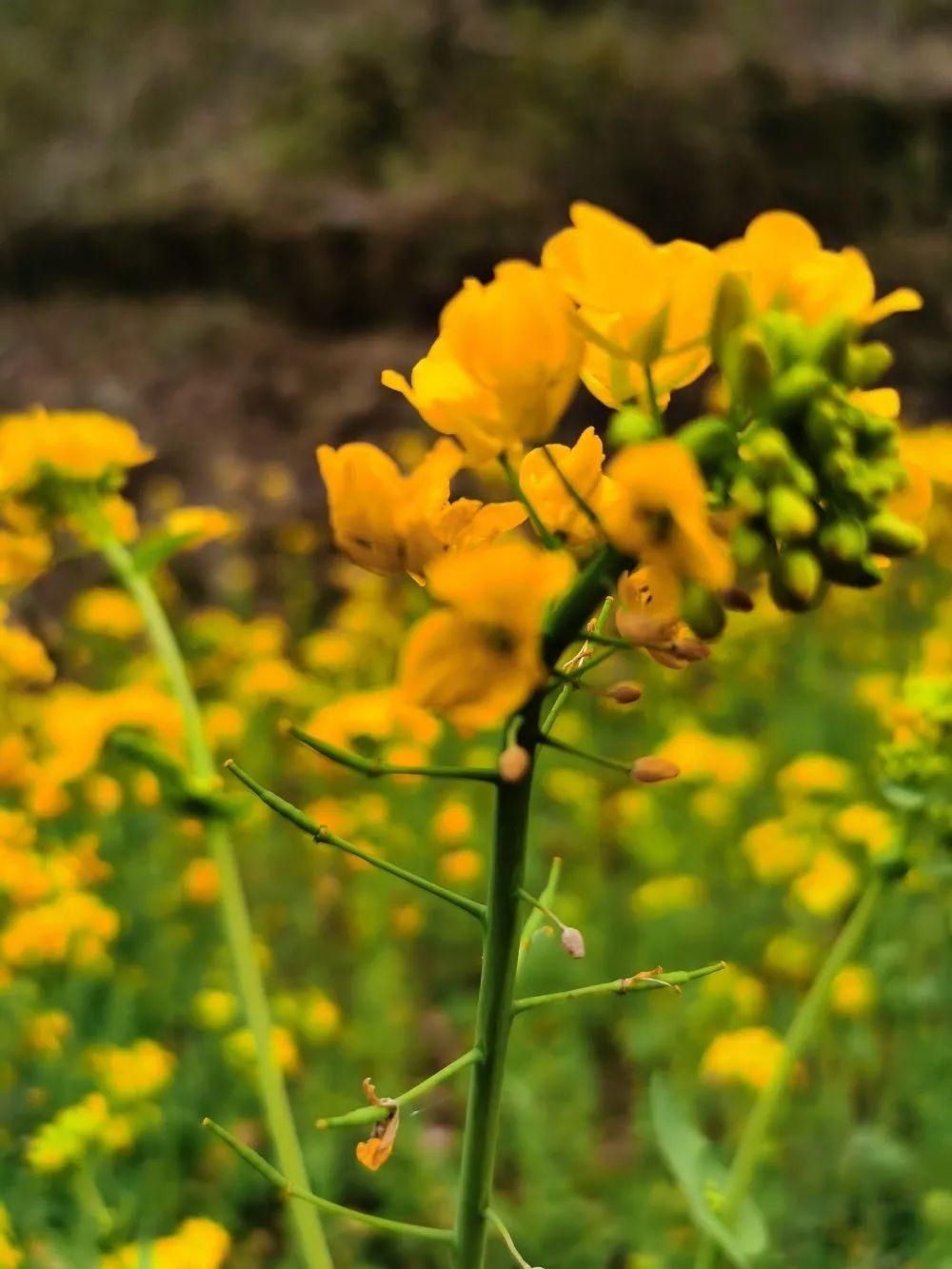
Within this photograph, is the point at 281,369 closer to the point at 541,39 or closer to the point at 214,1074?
the point at 541,39

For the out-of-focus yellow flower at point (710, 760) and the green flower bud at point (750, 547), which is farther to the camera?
the out-of-focus yellow flower at point (710, 760)

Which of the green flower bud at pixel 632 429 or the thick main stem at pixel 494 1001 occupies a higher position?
the green flower bud at pixel 632 429

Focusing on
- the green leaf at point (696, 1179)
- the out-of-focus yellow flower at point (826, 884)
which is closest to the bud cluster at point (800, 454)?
the green leaf at point (696, 1179)

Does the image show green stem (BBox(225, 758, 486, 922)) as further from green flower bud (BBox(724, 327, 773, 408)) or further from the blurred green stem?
the blurred green stem

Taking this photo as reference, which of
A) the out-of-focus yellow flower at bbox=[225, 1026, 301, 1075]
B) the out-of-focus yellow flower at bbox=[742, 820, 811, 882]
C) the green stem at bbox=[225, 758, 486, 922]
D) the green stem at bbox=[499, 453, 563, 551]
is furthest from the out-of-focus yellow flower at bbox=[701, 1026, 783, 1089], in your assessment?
the green stem at bbox=[499, 453, 563, 551]

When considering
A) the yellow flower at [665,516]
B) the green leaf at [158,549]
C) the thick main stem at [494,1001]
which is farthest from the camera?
the green leaf at [158,549]

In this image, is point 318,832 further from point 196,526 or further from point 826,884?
point 826,884

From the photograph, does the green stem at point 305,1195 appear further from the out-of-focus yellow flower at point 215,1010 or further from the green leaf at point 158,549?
the out-of-focus yellow flower at point 215,1010

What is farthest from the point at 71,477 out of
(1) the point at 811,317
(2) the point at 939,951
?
(2) the point at 939,951
